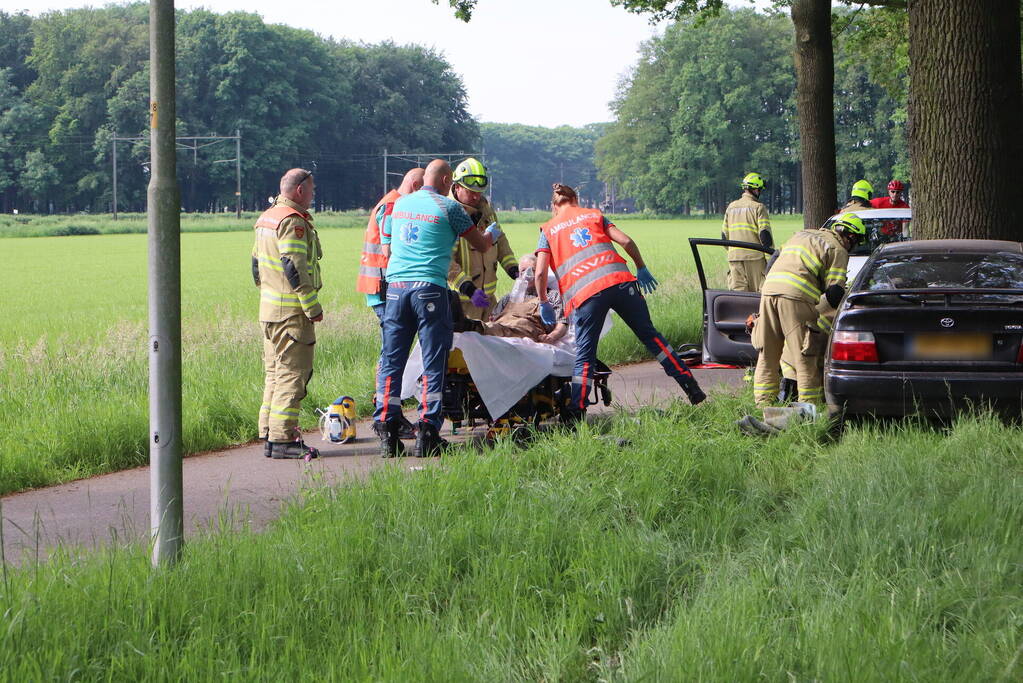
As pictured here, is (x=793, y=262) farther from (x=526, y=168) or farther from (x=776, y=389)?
(x=526, y=168)

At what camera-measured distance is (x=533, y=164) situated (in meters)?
183

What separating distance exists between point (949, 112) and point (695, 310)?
22.0 ft

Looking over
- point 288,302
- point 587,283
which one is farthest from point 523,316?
point 288,302

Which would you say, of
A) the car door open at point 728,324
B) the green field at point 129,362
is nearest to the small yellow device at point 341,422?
the green field at point 129,362

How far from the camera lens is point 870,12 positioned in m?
24.1

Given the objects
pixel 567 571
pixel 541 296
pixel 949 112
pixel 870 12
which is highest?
pixel 870 12

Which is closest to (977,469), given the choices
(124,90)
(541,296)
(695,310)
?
(541,296)

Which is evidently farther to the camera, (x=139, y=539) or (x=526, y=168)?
(x=526, y=168)

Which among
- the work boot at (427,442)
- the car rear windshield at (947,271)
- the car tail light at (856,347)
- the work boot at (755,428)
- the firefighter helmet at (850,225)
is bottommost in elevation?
the work boot at (427,442)

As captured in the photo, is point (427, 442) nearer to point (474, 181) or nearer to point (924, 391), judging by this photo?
point (474, 181)

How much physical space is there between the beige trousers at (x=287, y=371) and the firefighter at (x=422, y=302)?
0.59 m

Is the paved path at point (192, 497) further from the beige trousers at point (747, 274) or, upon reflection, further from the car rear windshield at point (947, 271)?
the beige trousers at point (747, 274)

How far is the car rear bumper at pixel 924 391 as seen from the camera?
7.32 m

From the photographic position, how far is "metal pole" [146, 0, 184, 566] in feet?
14.8
